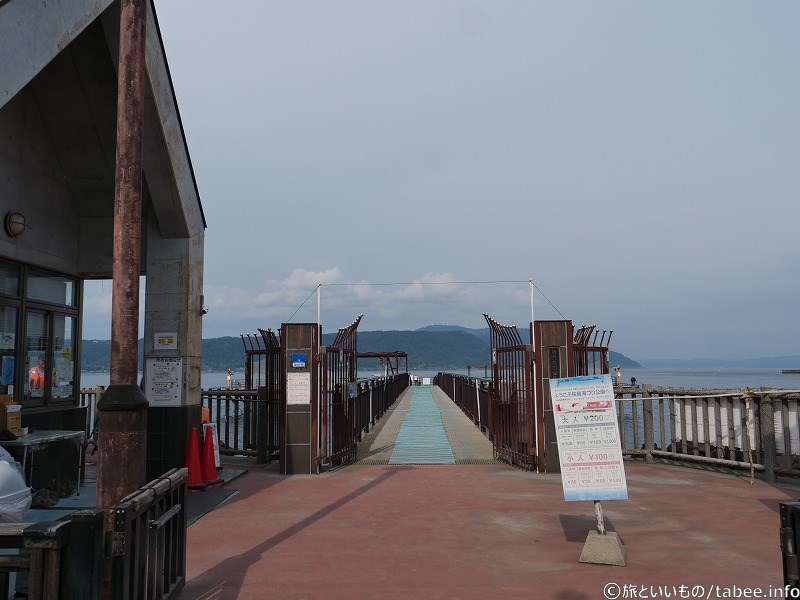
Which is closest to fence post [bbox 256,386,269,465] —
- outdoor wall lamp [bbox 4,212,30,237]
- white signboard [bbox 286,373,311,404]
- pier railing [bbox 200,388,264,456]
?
pier railing [bbox 200,388,264,456]

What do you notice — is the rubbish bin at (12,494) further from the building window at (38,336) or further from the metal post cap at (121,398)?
the building window at (38,336)

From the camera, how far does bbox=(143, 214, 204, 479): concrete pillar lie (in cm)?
1033

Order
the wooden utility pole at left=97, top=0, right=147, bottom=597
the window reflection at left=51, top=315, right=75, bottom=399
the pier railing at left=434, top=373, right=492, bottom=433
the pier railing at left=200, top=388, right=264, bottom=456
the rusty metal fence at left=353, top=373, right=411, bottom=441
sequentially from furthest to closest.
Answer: the pier railing at left=434, top=373, right=492, bottom=433
the rusty metal fence at left=353, top=373, right=411, bottom=441
the pier railing at left=200, top=388, right=264, bottom=456
the window reflection at left=51, top=315, right=75, bottom=399
the wooden utility pole at left=97, top=0, right=147, bottom=597

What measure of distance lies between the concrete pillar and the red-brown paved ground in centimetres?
138

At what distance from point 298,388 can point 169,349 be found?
2335mm

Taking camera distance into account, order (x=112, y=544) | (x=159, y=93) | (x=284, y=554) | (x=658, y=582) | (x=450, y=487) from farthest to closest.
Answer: (x=450, y=487) < (x=159, y=93) < (x=284, y=554) < (x=658, y=582) < (x=112, y=544)

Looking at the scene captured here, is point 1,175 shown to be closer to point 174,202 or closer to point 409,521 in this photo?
point 174,202

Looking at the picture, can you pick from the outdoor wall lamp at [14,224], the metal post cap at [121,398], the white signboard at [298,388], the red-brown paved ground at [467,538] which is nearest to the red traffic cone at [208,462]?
A: the red-brown paved ground at [467,538]

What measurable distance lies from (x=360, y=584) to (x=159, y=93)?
24.3 feet

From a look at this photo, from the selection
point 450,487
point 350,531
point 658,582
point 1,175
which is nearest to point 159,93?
point 1,175

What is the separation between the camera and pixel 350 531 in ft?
23.9

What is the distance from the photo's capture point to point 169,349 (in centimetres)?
A: 1042

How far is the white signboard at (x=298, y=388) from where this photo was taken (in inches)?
450

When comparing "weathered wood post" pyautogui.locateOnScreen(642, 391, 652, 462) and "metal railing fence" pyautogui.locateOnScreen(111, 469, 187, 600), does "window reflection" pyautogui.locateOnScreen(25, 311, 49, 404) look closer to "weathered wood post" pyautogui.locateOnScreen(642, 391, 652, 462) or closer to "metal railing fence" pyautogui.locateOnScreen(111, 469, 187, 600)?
"metal railing fence" pyautogui.locateOnScreen(111, 469, 187, 600)
